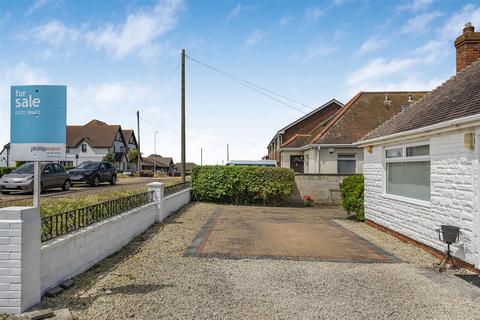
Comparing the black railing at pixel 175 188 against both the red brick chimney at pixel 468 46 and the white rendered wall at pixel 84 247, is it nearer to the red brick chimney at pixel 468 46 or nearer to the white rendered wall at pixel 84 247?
the white rendered wall at pixel 84 247

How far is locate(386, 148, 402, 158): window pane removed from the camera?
9.05 metres

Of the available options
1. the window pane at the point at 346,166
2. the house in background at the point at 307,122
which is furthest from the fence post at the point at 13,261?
the house in background at the point at 307,122

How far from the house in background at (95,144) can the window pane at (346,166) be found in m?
39.8

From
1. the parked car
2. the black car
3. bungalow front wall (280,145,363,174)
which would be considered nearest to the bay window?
bungalow front wall (280,145,363,174)

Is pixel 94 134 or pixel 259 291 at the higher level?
pixel 94 134

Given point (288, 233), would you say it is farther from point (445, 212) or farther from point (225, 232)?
point (445, 212)

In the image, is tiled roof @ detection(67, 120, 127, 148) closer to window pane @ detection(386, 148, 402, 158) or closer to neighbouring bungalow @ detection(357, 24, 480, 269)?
neighbouring bungalow @ detection(357, 24, 480, 269)

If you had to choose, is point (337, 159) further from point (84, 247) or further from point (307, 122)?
point (84, 247)

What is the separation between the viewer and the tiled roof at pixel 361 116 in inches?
798

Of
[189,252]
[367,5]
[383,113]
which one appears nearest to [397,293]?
[189,252]

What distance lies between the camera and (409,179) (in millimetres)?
8461

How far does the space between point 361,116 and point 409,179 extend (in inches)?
580

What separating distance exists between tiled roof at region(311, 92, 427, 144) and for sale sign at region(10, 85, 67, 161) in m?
16.9

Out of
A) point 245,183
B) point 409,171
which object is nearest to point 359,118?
point 245,183
